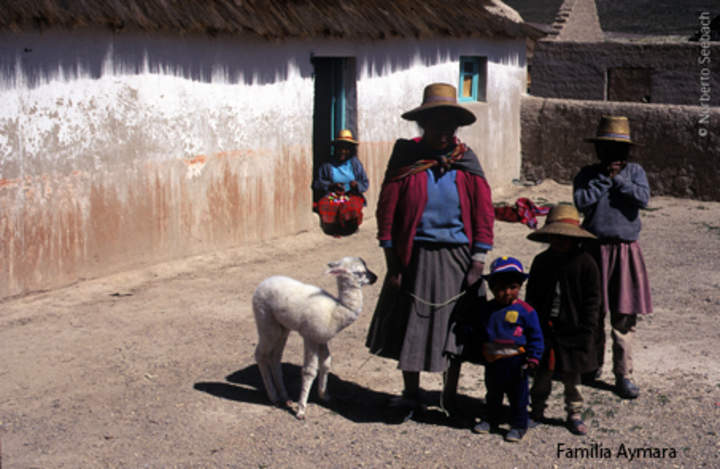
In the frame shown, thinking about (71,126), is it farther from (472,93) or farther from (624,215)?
(472,93)

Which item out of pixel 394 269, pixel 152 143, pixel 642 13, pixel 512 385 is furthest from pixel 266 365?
pixel 642 13

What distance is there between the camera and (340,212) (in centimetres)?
987

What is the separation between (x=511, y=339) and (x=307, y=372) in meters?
1.20

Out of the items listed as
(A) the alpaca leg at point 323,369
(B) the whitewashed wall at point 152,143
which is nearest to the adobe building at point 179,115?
(B) the whitewashed wall at point 152,143

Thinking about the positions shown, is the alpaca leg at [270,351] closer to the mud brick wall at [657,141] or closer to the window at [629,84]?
the mud brick wall at [657,141]

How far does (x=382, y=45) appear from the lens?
10547 millimetres

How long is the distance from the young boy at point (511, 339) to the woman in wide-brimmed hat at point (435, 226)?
0.63ft

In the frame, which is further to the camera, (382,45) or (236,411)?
(382,45)

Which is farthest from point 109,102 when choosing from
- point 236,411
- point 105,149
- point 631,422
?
point 631,422

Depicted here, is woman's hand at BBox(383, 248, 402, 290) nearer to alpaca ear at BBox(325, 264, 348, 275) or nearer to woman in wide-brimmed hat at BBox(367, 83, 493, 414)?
woman in wide-brimmed hat at BBox(367, 83, 493, 414)

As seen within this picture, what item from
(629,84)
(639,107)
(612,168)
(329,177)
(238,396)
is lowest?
(238,396)

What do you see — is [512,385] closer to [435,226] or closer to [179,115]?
[435,226]

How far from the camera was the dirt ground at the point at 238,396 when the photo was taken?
4379mm

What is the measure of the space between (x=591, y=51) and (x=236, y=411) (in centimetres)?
1181
